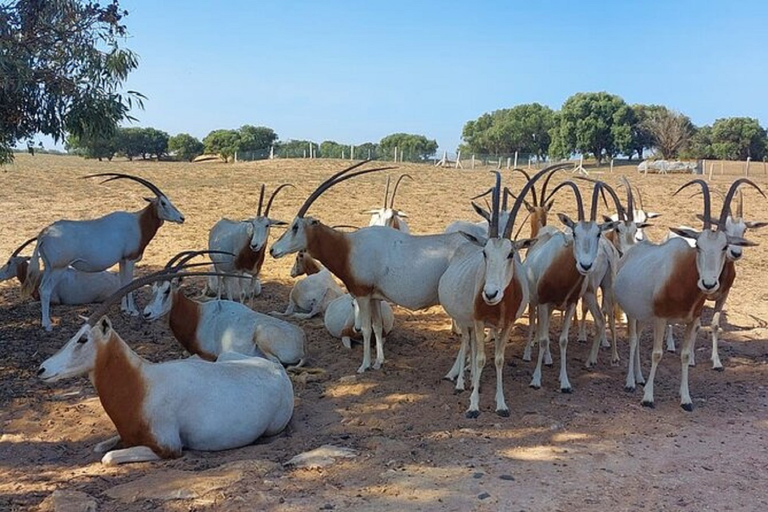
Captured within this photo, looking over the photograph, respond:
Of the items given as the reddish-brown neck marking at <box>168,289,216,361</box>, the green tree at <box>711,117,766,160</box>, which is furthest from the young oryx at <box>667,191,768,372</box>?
→ the green tree at <box>711,117,766,160</box>

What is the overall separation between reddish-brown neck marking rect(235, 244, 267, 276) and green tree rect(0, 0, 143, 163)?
240 centimetres

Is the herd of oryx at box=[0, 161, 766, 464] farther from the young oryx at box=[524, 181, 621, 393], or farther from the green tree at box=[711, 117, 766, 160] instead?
the green tree at box=[711, 117, 766, 160]

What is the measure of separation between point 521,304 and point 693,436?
184 cm

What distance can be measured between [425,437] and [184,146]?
69787 millimetres

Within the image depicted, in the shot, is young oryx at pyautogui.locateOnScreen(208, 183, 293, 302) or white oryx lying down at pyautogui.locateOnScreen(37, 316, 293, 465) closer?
white oryx lying down at pyautogui.locateOnScreen(37, 316, 293, 465)

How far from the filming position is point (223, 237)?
10453 millimetres

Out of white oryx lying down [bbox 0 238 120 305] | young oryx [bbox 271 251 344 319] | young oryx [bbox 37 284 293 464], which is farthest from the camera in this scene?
white oryx lying down [bbox 0 238 120 305]

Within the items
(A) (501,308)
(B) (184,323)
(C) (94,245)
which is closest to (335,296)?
(B) (184,323)

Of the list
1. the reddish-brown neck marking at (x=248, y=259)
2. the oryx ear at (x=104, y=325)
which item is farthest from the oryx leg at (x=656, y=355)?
the reddish-brown neck marking at (x=248, y=259)

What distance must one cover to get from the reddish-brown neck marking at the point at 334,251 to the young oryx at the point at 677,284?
9.40 feet

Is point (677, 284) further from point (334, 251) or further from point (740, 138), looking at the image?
point (740, 138)

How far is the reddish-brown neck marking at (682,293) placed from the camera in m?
6.85

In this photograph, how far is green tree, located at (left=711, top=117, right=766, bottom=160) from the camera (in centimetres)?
6700

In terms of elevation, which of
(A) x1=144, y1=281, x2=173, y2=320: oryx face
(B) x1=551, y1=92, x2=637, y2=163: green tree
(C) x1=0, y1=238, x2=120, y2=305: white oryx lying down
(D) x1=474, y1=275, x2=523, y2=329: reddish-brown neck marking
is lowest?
(C) x1=0, y1=238, x2=120, y2=305: white oryx lying down
